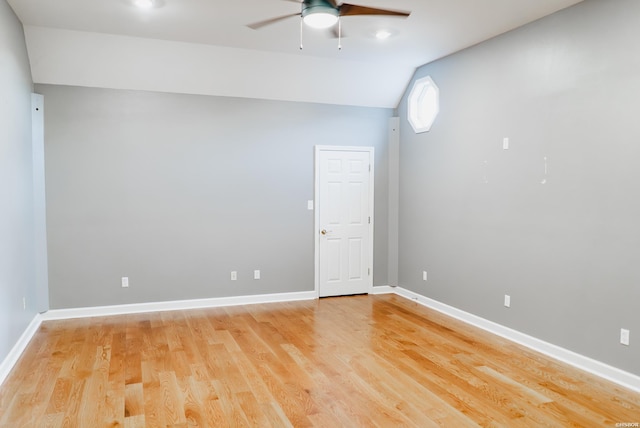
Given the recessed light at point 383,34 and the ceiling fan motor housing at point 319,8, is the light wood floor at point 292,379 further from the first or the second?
Answer: the recessed light at point 383,34

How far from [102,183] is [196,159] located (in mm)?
1074

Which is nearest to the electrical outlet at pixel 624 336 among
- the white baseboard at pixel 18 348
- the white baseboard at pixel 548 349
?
the white baseboard at pixel 548 349

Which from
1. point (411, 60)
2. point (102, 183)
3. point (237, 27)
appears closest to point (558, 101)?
point (411, 60)

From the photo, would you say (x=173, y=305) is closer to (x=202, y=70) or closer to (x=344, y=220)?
(x=344, y=220)

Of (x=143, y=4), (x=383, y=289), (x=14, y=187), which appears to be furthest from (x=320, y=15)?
(x=383, y=289)

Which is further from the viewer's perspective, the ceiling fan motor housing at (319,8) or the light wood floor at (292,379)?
the ceiling fan motor housing at (319,8)

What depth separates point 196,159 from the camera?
5.47 metres

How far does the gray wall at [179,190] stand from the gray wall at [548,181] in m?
1.63

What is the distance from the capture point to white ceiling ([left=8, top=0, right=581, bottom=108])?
3.81m

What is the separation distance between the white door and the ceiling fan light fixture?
2516 millimetres

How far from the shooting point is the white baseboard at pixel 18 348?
3407mm

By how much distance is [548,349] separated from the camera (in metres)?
3.95

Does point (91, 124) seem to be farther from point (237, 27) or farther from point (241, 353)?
point (241, 353)

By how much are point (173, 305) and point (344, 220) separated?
243 centimetres
